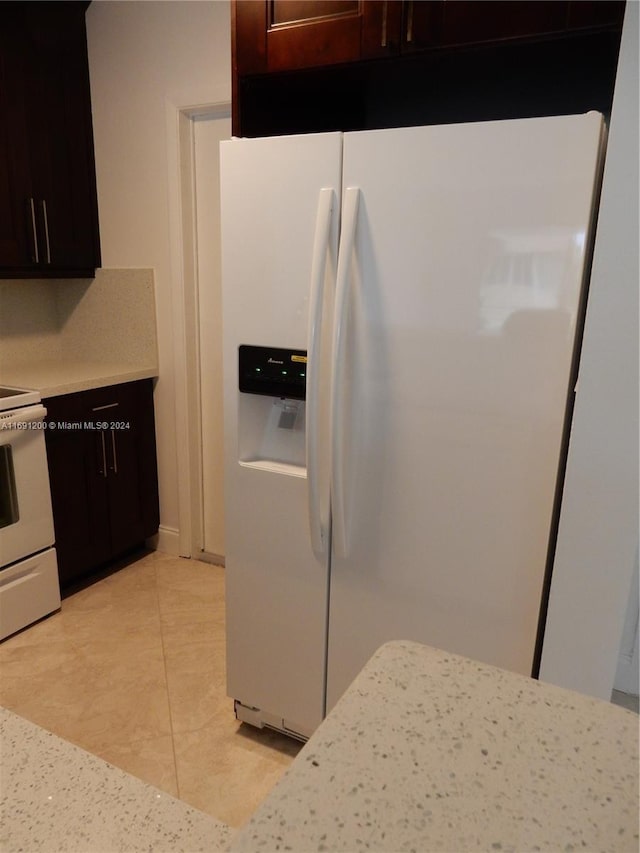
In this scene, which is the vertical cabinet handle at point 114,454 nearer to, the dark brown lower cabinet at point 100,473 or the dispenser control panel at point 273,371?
the dark brown lower cabinet at point 100,473

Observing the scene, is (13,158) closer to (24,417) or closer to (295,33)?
(24,417)

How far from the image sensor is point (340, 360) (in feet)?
4.74

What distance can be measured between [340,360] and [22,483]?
4.99 ft

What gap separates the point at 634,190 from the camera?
1.16m

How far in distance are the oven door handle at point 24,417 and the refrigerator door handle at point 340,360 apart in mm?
1333

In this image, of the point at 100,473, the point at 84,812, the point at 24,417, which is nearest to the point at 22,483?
the point at 24,417

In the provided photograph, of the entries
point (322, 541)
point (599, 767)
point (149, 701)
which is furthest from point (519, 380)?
point (149, 701)

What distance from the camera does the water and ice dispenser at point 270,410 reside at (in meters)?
1.59

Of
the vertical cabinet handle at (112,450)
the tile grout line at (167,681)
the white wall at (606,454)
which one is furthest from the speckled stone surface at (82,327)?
the white wall at (606,454)

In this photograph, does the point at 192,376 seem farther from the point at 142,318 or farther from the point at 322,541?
the point at 322,541

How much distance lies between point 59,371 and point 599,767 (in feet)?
8.87

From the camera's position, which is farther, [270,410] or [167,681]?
[167,681]

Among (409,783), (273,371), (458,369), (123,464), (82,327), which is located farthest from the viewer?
(82,327)

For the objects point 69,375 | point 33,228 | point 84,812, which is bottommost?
point 84,812
